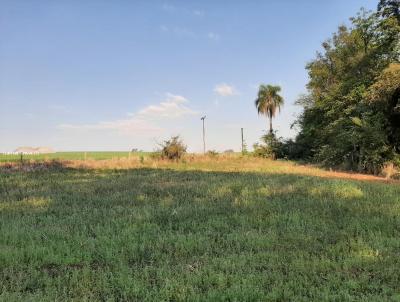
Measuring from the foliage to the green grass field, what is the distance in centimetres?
1719

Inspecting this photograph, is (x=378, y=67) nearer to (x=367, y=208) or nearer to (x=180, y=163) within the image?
(x=180, y=163)

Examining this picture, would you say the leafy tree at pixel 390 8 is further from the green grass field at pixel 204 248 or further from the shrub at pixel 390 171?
the green grass field at pixel 204 248

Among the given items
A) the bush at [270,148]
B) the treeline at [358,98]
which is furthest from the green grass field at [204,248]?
the bush at [270,148]

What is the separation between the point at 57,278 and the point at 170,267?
1.48m

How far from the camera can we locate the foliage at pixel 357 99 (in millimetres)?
28234

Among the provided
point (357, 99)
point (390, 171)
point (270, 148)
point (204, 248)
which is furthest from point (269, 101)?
point (204, 248)

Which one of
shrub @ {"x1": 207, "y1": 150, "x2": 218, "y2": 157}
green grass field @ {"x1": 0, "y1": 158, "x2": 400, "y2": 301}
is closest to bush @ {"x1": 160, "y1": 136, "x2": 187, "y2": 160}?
shrub @ {"x1": 207, "y1": 150, "x2": 218, "y2": 157}

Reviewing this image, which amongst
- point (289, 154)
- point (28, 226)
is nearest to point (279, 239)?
point (28, 226)

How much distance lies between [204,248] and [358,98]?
30379mm

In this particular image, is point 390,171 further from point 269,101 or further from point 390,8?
point 269,101

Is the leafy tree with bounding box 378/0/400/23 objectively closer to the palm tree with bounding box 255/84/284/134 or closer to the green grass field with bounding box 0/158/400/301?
the green grass field with bounding box 0/158/400/301

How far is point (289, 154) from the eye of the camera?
4950 centimetres

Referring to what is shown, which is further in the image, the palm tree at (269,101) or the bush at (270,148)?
the palm tree at (269,101)

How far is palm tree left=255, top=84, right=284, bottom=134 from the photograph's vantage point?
61.5m
